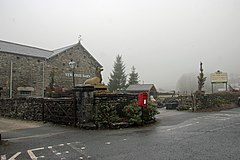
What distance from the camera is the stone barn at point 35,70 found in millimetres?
25309

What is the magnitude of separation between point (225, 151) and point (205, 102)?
15.6 metres

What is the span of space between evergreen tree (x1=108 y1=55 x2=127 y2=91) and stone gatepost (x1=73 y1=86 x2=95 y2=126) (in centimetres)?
3792

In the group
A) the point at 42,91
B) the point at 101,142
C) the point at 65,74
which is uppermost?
the point at 65,74

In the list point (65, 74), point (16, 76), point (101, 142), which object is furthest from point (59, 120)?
point (65, 74)

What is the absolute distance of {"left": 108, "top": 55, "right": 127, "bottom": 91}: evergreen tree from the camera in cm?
5094

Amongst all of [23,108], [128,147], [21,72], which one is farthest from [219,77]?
[128,147]

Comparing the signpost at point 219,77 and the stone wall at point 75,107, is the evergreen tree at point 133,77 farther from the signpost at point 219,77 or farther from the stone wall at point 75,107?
the stone wall at point 75,107

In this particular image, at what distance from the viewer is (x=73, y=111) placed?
40.2ft

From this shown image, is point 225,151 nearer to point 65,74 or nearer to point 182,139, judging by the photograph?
point 182,139

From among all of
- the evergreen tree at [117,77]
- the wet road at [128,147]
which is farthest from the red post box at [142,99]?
the evergreen tree at [117,77]

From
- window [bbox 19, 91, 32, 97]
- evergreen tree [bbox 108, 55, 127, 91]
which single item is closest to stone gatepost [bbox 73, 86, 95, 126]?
window [bbox 19, 91, 32, 97]

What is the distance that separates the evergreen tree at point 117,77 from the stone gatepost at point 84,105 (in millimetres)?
37921

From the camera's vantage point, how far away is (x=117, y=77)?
51.8m

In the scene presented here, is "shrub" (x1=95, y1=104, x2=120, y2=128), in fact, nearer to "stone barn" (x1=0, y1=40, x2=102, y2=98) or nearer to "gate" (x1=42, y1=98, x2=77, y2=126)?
"gate" (x1=42, y1=98, x2=77, y2=126)
